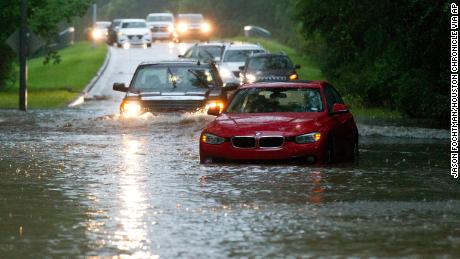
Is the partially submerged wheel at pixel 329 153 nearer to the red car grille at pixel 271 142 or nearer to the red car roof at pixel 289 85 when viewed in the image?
the red car grille at pixel 271 142

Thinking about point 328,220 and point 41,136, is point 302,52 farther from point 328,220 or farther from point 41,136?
point 328,220

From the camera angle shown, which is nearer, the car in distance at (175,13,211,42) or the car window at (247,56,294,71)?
the car window at (247,56,294,71)

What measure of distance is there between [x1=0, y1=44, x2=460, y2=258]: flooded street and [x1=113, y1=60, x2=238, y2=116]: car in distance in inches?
71.9

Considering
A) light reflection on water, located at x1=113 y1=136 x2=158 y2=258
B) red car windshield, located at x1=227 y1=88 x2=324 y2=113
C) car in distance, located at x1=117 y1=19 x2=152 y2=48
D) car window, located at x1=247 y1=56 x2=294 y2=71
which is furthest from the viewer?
car in distance, located at x1=117 y1=19 x2=152 y2=48

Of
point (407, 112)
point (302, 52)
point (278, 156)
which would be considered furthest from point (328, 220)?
point (302, 52)

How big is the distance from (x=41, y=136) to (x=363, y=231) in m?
14.9

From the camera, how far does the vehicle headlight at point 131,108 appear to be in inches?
1021

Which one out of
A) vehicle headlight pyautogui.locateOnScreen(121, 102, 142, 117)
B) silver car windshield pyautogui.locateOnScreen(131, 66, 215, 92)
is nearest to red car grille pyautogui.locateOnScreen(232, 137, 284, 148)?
vehicle headlight pyautogui.locateOnScreen(121, 102, 142, 117)

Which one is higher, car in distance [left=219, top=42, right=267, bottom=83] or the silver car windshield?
the silver car windshield

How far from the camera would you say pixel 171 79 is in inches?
1041

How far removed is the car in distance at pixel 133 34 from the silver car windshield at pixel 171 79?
52120 mm

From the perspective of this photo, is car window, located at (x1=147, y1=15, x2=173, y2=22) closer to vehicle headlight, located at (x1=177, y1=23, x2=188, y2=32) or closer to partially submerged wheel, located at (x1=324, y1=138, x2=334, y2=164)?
vehicle headlight, located at (x1=177, y1=23, x2=188, y2=32)

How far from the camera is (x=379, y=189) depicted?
15.6 metres

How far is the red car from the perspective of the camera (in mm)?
17641
